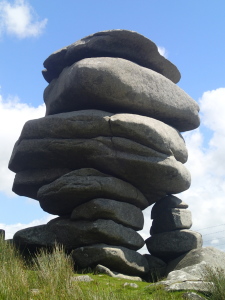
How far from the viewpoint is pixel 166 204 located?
59.1 feet

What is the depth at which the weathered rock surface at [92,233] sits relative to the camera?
15375 mm

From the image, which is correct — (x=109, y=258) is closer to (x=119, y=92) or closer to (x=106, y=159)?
(x=106, y=159)

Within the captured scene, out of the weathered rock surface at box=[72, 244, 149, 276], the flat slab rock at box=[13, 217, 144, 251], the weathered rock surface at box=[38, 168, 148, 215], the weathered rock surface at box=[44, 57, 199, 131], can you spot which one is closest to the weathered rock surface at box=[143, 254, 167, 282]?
the weathered rock surface at box=[72, 244, 149, 276]

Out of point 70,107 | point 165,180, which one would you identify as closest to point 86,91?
point 70,107

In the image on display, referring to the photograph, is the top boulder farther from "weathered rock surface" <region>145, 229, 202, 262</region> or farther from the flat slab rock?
"weathered rock surface" <region>145, 229, 202, 262</region>

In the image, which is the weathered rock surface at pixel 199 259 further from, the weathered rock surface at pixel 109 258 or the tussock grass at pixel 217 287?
the tussock grass at pixel 217 287

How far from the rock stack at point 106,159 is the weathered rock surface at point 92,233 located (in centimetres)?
4

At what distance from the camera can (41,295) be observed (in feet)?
29.0

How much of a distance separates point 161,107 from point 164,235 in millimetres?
5038

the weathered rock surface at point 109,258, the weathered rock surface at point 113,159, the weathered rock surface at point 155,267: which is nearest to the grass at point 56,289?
the weathered rock surface at point 109,258

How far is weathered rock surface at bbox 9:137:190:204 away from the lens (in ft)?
52.9

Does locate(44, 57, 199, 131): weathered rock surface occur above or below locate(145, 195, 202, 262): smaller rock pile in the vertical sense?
above

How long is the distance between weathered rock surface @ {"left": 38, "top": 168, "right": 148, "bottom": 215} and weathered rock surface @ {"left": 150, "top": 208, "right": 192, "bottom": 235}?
1.70m

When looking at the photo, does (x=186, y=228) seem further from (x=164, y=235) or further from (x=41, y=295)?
(x=41, y=295)
